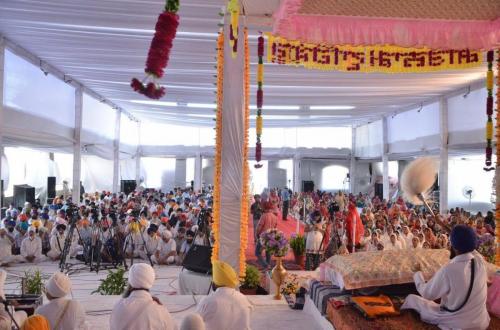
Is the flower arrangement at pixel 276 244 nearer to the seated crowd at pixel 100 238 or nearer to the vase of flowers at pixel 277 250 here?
the vase of flowers at pixel 277 250

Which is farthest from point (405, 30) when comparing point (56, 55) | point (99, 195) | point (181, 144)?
point (181, 144)

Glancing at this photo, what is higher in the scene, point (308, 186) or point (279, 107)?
point (279, 107)

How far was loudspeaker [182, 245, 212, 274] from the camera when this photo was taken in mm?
6133

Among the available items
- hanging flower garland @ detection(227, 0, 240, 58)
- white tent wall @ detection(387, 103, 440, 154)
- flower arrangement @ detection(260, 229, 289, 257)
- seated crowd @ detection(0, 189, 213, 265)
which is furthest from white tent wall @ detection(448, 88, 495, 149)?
hanging flower garland @ detection(227, 0, 240, 58)

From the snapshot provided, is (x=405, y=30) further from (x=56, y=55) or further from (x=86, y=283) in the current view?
(x=56, y=55)

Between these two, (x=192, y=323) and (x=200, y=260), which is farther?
(x=200, y=260)

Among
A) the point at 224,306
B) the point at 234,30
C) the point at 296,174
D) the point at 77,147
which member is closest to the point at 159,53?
the point at 224,306

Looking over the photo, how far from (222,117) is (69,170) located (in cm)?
1387

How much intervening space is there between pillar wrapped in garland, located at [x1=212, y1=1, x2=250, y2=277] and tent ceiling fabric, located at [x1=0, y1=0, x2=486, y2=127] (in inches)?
25.6

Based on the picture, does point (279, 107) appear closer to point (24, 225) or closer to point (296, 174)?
point (296, 174)

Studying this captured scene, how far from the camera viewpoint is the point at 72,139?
12.9 meters

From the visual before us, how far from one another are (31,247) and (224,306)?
6.99 m

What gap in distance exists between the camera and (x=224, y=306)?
3.35m

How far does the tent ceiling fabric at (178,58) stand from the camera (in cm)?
639
